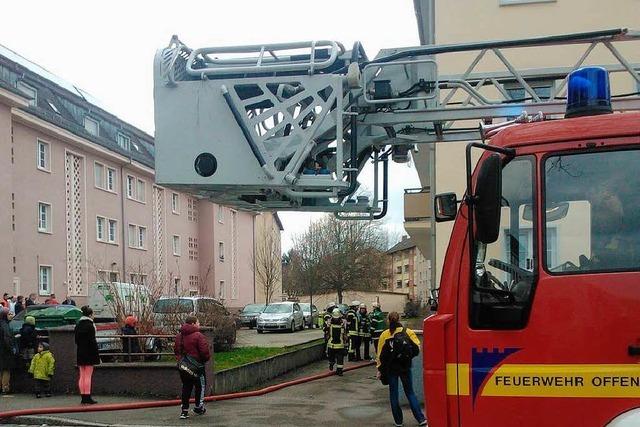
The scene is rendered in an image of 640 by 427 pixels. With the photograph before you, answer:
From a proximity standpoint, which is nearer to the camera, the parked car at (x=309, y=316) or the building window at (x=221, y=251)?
the parked car at (x=309, y=316)

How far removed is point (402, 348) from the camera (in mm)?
10531

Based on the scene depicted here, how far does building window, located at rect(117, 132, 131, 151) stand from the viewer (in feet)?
144

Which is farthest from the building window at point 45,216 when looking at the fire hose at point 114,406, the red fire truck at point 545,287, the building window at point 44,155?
the red fire truck at point 545,287

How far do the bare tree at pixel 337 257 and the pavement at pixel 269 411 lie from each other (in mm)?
39355

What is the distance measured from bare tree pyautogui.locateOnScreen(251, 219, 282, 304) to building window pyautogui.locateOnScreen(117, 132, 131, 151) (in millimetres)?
14873

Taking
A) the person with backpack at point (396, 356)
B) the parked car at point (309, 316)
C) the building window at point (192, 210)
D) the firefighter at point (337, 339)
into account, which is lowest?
the parked car at point (309, 316)

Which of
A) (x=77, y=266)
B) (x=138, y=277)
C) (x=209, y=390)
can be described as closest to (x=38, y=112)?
(x=77, y=266)

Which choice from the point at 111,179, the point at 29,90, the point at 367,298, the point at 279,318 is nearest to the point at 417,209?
the point at 279,318

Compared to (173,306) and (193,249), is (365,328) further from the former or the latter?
(193,249)

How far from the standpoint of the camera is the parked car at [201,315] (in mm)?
16859

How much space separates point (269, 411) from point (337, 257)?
4258 centimetres

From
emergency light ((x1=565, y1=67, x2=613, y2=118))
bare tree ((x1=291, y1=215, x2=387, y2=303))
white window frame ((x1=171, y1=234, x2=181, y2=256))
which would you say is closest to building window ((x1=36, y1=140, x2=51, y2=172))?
white window frame ((x1=171, y1=234, x2=181, y2=256))

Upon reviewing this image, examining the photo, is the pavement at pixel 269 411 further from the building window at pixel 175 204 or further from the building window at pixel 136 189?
the building window at pixel 175 204

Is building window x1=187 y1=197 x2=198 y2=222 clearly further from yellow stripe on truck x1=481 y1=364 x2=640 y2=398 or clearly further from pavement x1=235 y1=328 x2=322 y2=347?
yellow stripe on truck x1=481 y1=364 x2=640 y2=398
